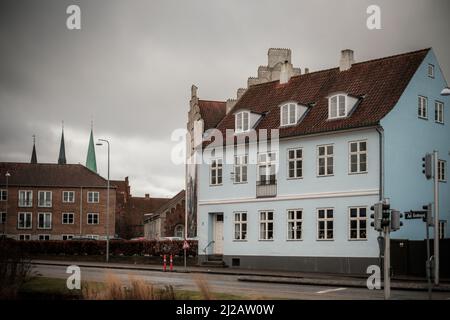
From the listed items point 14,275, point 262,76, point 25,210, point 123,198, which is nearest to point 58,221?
point 25,210

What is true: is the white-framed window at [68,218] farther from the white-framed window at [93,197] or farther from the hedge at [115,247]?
the hedge at [115,247]

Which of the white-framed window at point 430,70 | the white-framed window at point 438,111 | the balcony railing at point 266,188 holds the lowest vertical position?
the balcony railing at point 266,188

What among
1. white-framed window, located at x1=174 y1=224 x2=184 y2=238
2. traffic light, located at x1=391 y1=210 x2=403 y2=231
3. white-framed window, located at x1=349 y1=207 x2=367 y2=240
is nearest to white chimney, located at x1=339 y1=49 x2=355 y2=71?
white-framed window, located at x1=349 y1=207 x2=367 y2=240

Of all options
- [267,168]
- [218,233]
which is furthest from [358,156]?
[218,233]

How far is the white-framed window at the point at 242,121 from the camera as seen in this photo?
47188 millimetres

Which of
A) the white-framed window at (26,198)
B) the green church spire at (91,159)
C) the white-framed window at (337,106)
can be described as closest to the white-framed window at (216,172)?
the white-framed window at (337,106)

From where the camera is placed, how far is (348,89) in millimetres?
42562

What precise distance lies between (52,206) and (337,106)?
61.3 m

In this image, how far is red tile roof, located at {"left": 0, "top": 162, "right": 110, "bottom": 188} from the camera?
313 feet

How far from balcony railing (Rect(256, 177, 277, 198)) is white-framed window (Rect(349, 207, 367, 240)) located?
6.00 meters

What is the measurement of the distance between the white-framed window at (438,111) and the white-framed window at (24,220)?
6452 cm

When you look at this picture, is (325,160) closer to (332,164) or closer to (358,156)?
(332,164)

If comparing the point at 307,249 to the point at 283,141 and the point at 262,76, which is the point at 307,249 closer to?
the point at 283,141

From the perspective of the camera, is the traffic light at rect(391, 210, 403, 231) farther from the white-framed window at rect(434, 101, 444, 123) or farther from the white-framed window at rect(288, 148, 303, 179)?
the white-framed window at rect(434, 101, 444, 123)
